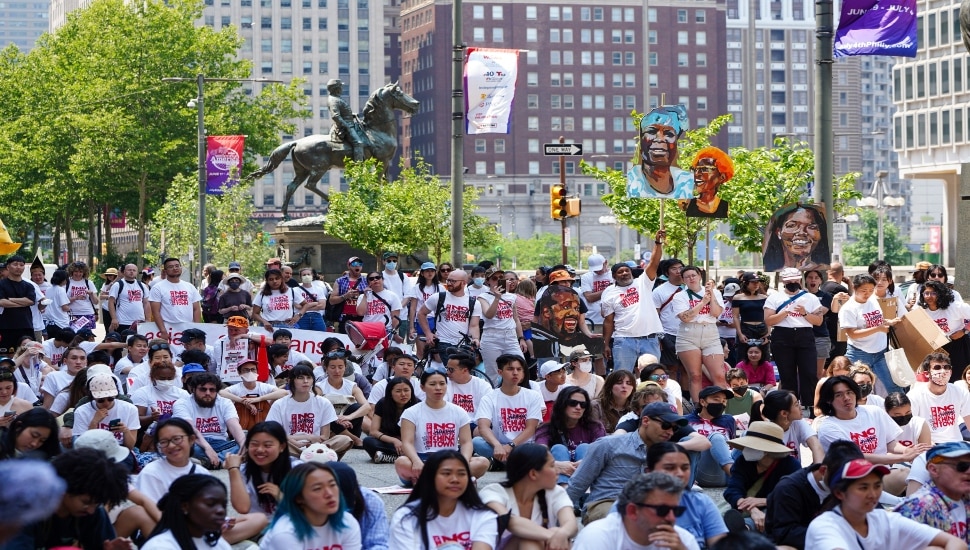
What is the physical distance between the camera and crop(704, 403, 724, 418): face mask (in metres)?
11.6

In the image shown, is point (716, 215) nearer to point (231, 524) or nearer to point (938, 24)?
point (231, 524)

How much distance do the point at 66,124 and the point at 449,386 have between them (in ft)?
169

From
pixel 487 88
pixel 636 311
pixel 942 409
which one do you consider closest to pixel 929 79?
pixel 487 88

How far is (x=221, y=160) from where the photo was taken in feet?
136

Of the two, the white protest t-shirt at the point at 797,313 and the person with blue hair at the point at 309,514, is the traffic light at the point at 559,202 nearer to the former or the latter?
the white protest t-shirt at the point at 797,313

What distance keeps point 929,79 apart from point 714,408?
8402 cm

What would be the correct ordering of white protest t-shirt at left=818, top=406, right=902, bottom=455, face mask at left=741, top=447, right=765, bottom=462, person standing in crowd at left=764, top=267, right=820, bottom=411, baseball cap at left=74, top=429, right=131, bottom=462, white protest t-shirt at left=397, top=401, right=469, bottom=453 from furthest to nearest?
person standing in crowd at left=764, top=267, right=820, bottom=411, white protest t-shirt at left=397, top=401, right=469, bottom=453, white protest t-shirt at left=818, top=406, right=902, bottom=455, face mask at left=741, top=447, right=765, bottom=462, baseball cap at left=74, top=429, right=131, bottom=462

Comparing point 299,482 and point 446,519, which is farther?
point 446,519

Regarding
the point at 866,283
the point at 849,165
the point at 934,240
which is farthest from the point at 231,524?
the point at 849,165

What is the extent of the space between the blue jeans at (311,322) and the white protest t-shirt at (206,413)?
276 inches

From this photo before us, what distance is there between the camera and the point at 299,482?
7.29 m

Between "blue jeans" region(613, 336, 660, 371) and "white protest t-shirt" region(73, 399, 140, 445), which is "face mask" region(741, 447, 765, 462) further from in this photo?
"blue jeans" region(613, 336, 660, 371)

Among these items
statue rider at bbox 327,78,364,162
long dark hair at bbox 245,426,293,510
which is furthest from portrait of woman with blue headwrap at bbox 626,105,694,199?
statue rider at bbox 327,78,364,162

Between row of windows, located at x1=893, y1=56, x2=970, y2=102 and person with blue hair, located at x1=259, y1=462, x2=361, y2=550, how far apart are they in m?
82.6
